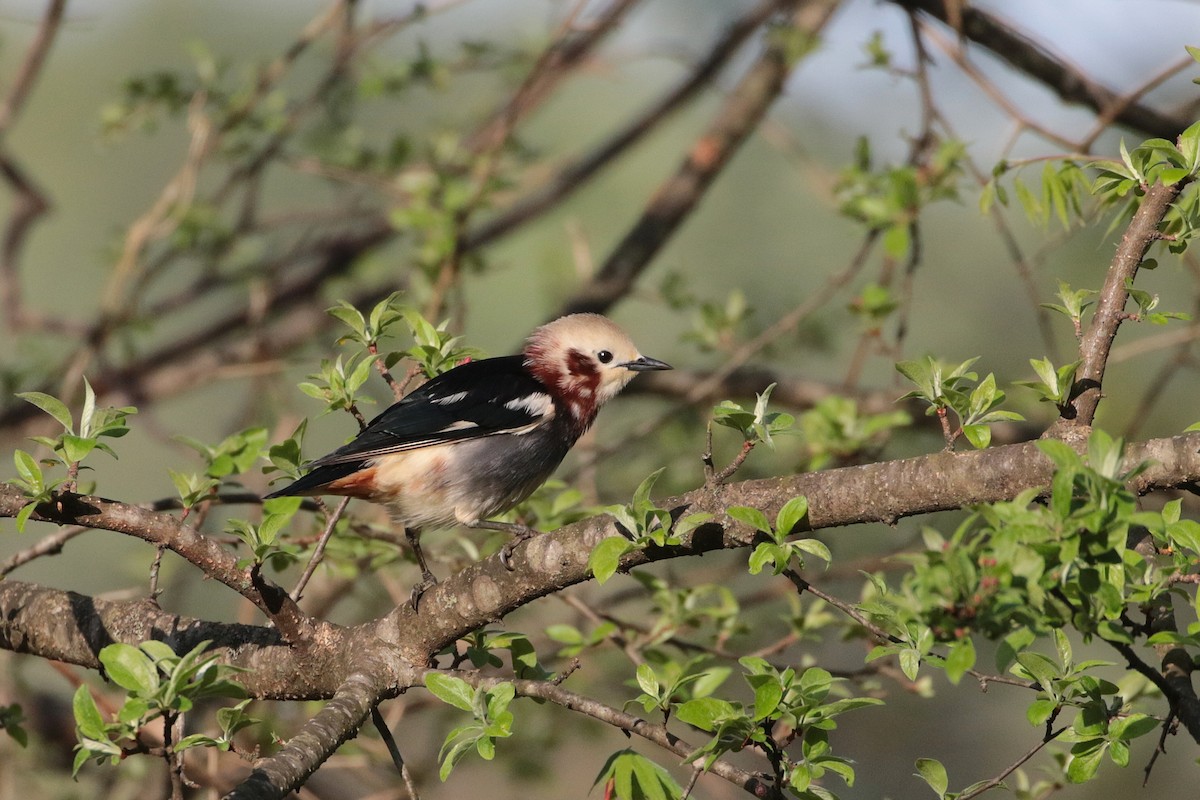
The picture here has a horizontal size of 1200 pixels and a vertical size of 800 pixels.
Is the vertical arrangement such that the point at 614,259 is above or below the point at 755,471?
above

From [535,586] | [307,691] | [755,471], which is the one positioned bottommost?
[755,471]

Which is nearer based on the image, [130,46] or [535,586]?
[535,586]

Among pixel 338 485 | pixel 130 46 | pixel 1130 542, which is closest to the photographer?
pixel 1130 542

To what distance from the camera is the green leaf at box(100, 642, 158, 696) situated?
7.10ft

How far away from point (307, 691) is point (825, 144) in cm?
987

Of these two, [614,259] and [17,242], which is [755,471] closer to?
[614,259]

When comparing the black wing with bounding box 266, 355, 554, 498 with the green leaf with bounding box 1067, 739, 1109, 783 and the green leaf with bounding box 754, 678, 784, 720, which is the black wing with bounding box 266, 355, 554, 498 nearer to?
the green leaf with bounding box 754, 678, 784, 720

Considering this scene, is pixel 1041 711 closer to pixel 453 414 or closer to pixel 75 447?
pixel 75 447

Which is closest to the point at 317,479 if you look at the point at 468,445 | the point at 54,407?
the point at 468,445

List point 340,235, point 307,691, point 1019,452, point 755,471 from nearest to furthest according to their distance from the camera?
point 1019,452, point 307,691, point 755,471, point 340,235

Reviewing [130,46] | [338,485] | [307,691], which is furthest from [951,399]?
[130,46]

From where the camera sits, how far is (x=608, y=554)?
2.40m

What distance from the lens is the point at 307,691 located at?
10.1ft

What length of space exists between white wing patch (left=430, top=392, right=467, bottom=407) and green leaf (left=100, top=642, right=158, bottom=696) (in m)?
2.28
